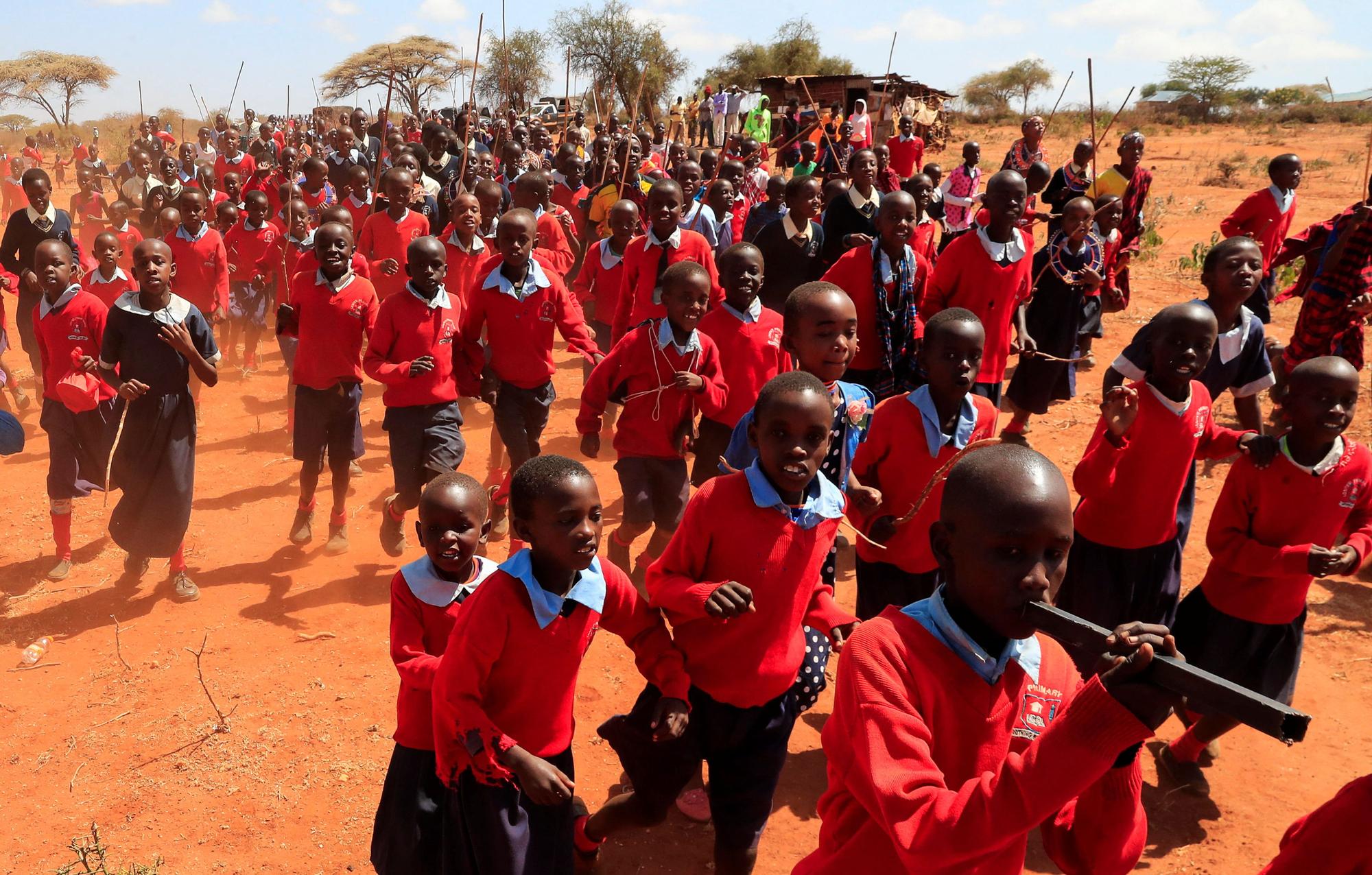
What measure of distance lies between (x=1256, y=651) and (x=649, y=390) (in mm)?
2592

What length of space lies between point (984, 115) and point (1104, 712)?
136 feet

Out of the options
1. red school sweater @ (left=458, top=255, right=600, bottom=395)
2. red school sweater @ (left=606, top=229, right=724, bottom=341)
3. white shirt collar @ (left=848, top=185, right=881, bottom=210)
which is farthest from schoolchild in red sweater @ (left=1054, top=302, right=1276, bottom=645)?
white shirt collar @ (left=848, top=185, right=881, bottom=210)

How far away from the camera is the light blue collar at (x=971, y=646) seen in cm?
159

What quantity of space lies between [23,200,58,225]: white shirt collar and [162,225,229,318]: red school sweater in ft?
3.10

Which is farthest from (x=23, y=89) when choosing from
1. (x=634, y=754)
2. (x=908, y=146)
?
(x=634, y=754)

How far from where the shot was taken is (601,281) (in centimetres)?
705

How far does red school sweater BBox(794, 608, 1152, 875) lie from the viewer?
1.25m

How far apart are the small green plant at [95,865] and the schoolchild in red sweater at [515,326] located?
261 cm

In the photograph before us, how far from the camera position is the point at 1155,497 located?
334 cm

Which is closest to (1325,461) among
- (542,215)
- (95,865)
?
(95,865)

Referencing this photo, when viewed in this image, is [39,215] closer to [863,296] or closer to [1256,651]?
[863,296]

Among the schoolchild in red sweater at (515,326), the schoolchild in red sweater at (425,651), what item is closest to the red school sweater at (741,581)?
the schoolchild in red sweater at (425,651)

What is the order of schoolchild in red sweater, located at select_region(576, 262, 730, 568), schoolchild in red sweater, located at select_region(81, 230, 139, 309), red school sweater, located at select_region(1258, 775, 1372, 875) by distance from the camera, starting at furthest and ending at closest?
schoolchild in red sweater, located at select_region(81, 230, 139, 309), schoolchild in red sweater, located at select_region(576, 262, 730, 568), red school sweater, located at select_region(1258, 775, 1372, 875)

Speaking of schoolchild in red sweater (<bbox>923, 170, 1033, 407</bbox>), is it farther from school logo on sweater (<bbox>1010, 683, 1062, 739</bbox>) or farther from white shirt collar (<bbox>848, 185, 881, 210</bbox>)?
school logo on sweater (<bbox>1010, 683, 1062, 739</bbox>)
